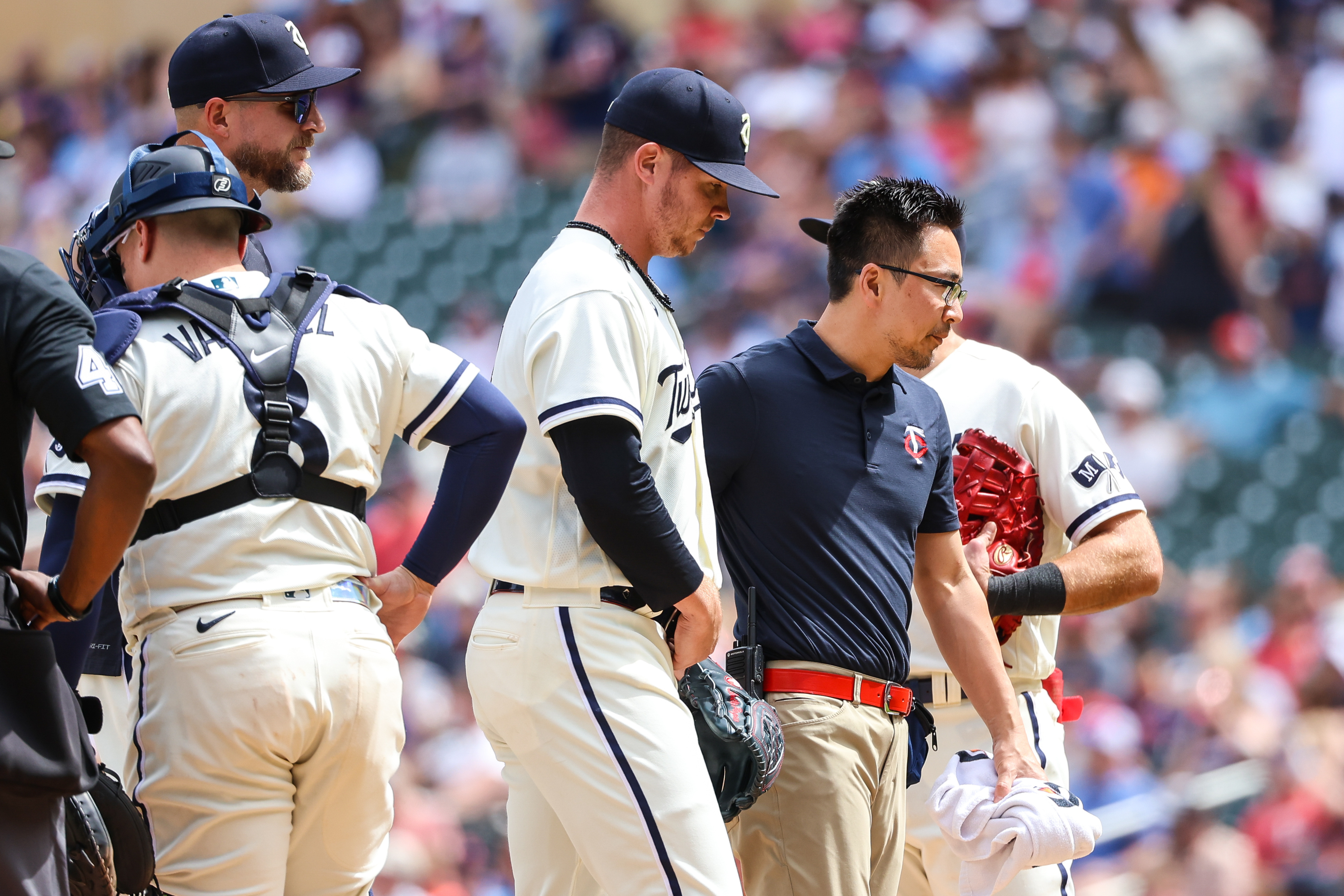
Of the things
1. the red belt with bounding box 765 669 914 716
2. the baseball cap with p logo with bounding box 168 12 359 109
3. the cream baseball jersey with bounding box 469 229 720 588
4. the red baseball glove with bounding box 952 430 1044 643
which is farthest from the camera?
the red baseball glove with bounding box 952 430 1044 643

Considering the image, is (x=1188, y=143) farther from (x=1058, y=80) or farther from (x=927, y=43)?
(x=927, y=43)

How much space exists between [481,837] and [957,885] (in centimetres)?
416

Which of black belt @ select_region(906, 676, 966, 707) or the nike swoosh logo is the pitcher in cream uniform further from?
the nike swoosh logo

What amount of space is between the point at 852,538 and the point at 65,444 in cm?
159

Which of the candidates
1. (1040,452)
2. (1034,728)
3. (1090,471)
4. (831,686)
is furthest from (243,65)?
(1034,728)

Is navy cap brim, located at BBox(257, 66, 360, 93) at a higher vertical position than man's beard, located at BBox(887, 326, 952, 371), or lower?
higher

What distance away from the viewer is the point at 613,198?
292cm

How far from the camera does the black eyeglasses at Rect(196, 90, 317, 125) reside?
3227 mm

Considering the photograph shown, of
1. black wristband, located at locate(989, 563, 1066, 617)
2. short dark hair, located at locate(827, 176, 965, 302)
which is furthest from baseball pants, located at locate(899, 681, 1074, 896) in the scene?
short dark hair, located at locate(827, 176, 965, 302)

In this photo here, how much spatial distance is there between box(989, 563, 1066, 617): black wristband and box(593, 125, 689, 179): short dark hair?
1276mm

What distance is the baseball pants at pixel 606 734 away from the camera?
2.55m

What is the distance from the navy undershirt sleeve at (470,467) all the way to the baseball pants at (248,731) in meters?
0.30

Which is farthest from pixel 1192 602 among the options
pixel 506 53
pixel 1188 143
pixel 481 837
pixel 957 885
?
pixel 506 53

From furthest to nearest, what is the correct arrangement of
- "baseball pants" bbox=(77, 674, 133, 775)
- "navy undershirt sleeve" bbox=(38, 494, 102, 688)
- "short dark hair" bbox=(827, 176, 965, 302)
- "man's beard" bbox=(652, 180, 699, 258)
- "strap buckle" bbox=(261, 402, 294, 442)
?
"short dark hair" bbox=(827, 176, 965, 302), "baseball pants" bbox=(77, 674, 133, 775), "man's beard" bbox=(652, 180, 699, 258), "strap buckle" bbox=(261, 402, 294, 442), "navy undershirt sleeve" bbox=(38, 494, 102, 688)
